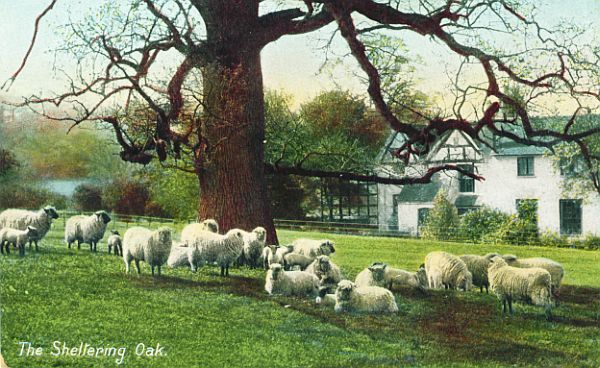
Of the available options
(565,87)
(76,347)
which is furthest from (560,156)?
(76,347)

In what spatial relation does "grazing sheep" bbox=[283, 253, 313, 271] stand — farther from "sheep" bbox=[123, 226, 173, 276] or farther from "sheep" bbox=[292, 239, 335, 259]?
"sheep" bbox=[123, 226, 173, 276]

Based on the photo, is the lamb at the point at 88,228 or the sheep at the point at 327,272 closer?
the sheep at the point at 327,272

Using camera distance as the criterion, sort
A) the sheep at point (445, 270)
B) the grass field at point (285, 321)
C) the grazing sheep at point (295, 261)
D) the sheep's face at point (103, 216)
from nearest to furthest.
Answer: the grass field at point (285, 321) < the sheep at point (445, 270) < the grazing sheep at point (295, 261) < the sheep's face at point (103, 216)

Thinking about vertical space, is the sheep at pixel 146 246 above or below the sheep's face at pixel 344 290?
above

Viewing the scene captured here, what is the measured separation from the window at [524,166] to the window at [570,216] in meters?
0.27

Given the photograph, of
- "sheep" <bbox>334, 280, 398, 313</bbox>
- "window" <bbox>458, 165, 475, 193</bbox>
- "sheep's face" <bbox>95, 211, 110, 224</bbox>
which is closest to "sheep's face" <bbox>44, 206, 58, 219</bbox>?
"sheep's face" <bbox>95, 211, 110, 224</bbox>

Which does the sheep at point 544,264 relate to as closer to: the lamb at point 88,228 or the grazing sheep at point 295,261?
the grazing sheep at point 295,261

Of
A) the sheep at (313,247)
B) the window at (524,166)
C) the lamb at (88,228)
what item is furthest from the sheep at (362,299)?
the lamb at (88,228)

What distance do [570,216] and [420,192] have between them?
951 millimetres

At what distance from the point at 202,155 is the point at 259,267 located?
0.83 metres

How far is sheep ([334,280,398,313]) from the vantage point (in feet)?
16.4

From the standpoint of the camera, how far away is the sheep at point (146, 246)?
5367 millimetres

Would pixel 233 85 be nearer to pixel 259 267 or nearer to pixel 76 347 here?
pixel 259 267

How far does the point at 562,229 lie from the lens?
5008mm
